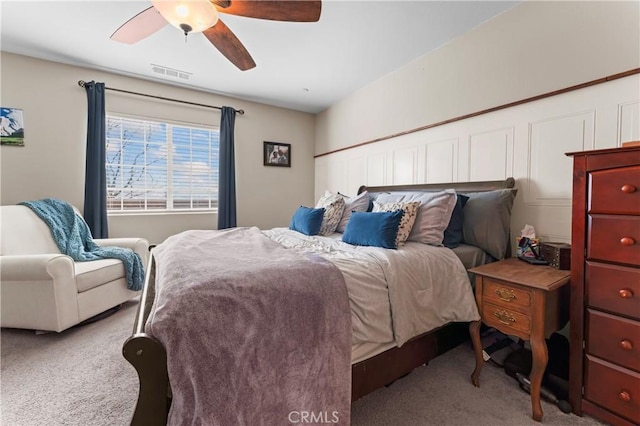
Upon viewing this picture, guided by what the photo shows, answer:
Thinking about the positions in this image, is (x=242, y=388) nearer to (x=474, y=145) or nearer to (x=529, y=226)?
(x=529, y=226)

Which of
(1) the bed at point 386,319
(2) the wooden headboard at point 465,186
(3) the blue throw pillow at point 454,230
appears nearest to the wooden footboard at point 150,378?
(1) the bed at point 386,319

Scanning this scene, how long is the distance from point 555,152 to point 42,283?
3778 millimetres

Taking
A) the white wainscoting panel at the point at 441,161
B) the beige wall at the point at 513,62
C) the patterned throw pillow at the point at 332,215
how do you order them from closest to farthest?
the beige wall at the point at 513,62, the white wainscoting panel at the point at 441,161, the patterned throw pillow at the point at 332,215

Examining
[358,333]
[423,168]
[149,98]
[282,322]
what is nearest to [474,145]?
[423,168]

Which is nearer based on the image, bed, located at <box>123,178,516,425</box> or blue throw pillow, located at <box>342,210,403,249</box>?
bed, located at <box>123,178,516,425</box>

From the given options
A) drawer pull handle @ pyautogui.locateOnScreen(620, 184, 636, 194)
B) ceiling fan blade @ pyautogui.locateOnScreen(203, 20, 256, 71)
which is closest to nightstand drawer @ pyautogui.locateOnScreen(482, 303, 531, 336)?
drawer pull handle @ pyautogui.locateOnScreen(620, 184, 636, 194)

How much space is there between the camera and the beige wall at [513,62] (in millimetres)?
1660

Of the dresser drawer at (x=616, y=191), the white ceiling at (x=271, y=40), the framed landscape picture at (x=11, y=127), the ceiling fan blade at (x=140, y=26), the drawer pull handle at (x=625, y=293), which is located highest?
the white ceiling at (x=271, y=40)

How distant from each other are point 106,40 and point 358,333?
11.2 ft

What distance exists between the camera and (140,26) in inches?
75.0

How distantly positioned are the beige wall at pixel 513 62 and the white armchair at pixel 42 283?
3.22 m

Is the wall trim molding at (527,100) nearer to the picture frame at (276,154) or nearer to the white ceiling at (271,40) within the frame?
the white ceiling at (271,40)

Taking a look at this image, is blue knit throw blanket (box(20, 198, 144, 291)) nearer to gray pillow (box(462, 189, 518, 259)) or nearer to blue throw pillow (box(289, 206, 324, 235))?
blue throw pillow (box(289, 206, 324, 235))

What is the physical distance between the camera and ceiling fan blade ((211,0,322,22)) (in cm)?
154
